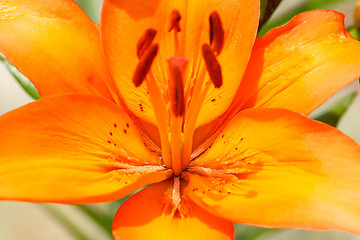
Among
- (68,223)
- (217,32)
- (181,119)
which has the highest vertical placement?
(217,32)

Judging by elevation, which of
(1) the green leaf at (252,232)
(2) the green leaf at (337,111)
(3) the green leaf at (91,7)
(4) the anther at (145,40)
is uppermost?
(3) the green leaf at (91,7)

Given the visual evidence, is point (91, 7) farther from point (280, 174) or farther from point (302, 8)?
point (280, 174)

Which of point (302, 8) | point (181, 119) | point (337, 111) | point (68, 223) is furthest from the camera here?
point (68, 223)

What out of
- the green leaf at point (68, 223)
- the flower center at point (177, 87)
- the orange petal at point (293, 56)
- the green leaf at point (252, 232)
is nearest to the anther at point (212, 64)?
the flower center at point (177, 87)

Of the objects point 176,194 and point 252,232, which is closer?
point 176,194

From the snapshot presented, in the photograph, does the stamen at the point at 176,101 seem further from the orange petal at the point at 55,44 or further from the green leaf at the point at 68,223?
the green leaf at the point at 68,223

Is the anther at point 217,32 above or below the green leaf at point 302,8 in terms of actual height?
above

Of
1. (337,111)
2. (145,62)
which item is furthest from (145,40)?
(337,111)

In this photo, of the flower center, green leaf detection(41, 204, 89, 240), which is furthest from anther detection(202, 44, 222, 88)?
green leaf detection(41, 204, 89, 240)
